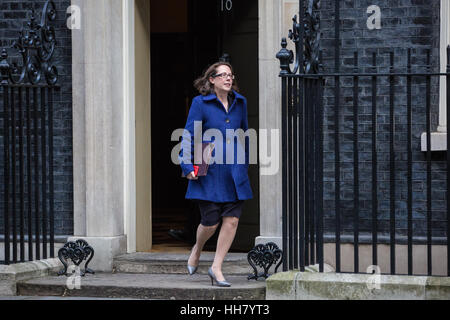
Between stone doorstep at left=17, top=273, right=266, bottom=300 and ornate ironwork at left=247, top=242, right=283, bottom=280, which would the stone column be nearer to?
stone doorstep at left=17, top=273, right=266, bottom=300

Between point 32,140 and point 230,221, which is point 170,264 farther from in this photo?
point 32,140

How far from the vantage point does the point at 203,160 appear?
789 centimetres

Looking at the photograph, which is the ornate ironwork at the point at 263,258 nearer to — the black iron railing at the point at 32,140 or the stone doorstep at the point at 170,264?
the stone doorstep at the point at 170,264

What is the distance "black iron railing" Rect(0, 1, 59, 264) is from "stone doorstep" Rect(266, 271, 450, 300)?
255 cm

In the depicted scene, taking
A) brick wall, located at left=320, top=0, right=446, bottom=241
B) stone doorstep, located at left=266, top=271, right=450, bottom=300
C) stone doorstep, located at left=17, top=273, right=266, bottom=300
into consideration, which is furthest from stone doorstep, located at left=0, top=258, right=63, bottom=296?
brick wall, located at left=320, top=0, right=446, bottom=241

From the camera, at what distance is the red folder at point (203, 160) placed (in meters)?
7.86

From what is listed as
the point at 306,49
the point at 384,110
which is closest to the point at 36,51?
the point at 306,49

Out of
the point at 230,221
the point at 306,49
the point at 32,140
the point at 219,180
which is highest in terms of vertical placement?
the point at 306,49

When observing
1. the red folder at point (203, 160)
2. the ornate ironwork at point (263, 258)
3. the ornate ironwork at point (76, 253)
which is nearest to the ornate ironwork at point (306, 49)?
the red folder at point (203, 160)

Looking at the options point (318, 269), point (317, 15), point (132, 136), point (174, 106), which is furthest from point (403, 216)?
point (174, 106)

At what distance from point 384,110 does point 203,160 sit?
1994 millimetres

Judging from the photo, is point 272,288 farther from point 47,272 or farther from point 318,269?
point 47,272

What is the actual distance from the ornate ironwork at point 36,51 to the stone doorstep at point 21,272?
1.68m

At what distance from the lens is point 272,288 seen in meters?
7.51
